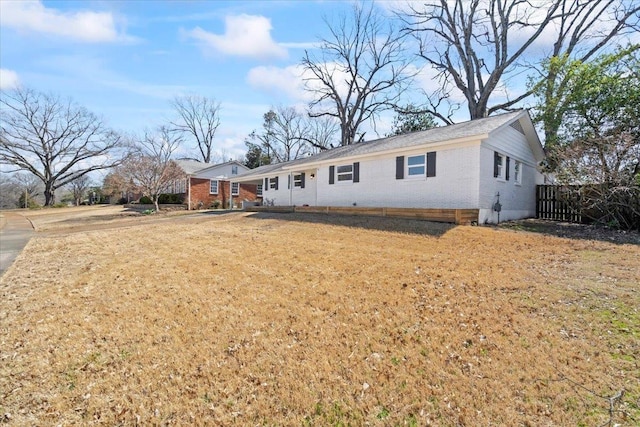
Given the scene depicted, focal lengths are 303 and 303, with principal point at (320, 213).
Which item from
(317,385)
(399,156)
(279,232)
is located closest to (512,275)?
(317,385)

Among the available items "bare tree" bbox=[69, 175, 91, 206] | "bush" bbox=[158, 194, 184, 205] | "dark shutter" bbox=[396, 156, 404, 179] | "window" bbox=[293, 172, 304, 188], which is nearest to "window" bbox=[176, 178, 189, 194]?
"bush" bbox=[158, 194, 184, 205]

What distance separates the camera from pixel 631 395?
266 cm

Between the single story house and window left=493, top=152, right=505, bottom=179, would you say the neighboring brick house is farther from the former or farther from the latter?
window left=493, top=152, right=505, bottom=179

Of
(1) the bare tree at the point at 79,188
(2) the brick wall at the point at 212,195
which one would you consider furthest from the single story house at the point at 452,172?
(1) the bare tree at the point at 79,188

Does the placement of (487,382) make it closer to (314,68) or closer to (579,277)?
(579,277)

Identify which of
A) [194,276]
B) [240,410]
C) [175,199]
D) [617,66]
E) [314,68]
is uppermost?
[314,68]

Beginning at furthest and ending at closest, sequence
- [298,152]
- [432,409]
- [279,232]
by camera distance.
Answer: [298,152] < [279,232] < [432,409]

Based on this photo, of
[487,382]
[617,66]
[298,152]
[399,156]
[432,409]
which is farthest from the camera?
[298,152]

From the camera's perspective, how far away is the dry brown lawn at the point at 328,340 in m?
2.71

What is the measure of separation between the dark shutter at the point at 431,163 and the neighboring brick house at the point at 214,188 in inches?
795

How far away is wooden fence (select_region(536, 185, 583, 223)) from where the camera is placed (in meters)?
11.8

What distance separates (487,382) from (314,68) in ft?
108

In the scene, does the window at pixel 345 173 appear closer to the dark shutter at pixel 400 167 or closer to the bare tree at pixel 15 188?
the dark shutter at pixel 400 167

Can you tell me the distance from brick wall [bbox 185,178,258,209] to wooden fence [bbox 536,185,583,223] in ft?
82.3
